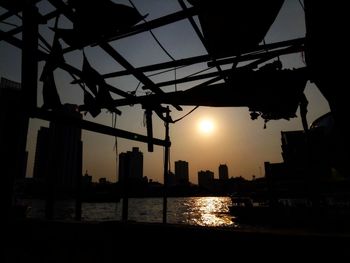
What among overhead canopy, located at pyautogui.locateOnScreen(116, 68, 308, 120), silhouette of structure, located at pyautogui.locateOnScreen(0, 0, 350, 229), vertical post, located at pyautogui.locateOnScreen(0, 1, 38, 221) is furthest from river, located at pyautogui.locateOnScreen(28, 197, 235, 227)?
vertical post, located at pyautogui.locateOnScreen(0, 1, 38, 221)

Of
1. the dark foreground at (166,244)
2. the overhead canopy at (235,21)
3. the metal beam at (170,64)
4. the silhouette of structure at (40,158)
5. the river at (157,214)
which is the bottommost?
the river at (157,214)

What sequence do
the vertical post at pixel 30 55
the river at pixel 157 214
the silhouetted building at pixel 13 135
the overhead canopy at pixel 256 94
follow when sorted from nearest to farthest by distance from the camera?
the silhouetted building at pixel 13 135 → the vertical post at pixel 30 55 → the overhead canopy at pixel 256 94 → the river at pixel 157 214

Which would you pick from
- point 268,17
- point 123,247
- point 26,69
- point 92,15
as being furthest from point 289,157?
point 26,69

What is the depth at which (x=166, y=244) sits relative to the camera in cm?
323

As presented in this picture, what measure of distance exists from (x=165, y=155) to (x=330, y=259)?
5.56 metres

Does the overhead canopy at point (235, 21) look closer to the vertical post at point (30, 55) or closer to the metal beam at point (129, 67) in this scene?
the metal beam at point (129, 67)

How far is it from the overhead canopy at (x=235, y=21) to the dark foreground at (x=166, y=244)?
2.81 metres

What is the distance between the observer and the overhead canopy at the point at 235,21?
121 inches

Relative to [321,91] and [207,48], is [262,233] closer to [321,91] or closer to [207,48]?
[321,91]

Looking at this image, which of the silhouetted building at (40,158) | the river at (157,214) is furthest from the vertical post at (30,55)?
the silhouetted building at (40,158)

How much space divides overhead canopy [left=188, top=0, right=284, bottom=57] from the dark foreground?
9.22ft

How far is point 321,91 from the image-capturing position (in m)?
3.67

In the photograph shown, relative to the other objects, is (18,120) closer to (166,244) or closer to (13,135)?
(13,135)

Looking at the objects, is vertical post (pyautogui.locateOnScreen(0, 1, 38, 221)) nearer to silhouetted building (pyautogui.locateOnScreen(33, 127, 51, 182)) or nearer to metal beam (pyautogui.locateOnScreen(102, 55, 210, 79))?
metal beam (pyautogui.locateOnScreen(102, 55, 210, 79))
